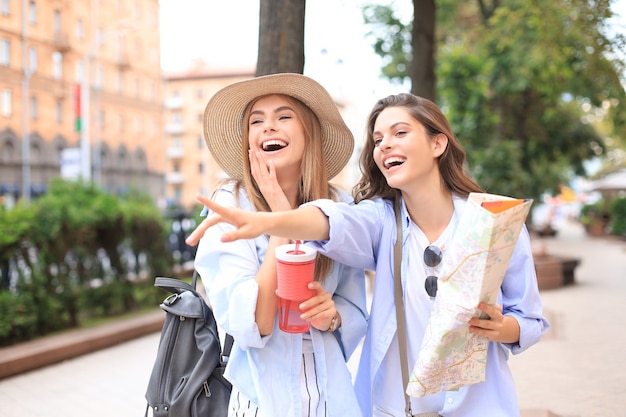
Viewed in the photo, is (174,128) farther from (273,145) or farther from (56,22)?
(273,145)

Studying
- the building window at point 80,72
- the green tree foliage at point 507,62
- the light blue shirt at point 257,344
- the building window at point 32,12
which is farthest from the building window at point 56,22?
the light blue shirt at point 257,344

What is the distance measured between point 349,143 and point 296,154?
1.13 feet

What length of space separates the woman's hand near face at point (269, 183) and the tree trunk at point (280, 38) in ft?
6.30

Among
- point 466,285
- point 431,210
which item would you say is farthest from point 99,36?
point 466,285

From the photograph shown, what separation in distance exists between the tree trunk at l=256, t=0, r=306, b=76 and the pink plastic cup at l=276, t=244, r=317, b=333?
2.30 m

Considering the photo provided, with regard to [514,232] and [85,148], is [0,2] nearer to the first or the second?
[514,232]

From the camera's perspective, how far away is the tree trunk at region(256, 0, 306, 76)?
3.72 metres

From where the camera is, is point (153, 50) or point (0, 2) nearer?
point (0, 2)

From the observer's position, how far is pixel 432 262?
1.90 meters

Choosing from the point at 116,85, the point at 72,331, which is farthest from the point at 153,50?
the point at 72,331

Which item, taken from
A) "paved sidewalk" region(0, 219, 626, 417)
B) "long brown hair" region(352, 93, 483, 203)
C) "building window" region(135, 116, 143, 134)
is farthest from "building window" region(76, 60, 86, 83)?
"long brown hair" region(352, 93, 483, 203)

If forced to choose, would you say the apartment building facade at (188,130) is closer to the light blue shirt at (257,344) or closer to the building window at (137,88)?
the building window at (137,88)

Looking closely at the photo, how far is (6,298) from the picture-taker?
5586 mm

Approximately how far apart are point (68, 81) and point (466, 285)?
20.4 m
